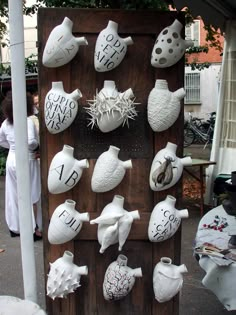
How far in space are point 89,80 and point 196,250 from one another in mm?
1143

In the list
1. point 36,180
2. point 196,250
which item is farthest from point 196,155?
point 196,250

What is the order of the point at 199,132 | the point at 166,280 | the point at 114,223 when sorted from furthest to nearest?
the point at 199,132 → the point at 166,280 → the point at 114,223

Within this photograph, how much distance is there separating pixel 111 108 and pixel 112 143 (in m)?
0.25

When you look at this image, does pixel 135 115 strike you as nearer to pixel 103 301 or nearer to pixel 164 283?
pixel 164 283

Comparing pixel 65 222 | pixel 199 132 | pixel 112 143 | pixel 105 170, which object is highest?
pixel 112 143

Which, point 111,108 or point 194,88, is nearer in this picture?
point 111,108

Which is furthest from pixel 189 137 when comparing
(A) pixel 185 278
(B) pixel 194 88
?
(A) pixel 185 278

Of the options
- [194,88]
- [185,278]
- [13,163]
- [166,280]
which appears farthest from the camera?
[194,88]

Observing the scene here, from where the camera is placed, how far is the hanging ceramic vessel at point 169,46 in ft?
7.52

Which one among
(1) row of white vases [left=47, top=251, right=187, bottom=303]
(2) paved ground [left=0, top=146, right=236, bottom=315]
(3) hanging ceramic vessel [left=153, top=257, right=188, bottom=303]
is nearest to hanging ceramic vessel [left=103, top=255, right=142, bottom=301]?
(1) row of white vases [left=47, top=251, right=187, bottom=303]

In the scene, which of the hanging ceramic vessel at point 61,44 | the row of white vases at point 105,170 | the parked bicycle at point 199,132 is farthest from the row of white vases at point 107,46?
the parked bicycle at point 199,132

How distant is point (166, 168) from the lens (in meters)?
2.36

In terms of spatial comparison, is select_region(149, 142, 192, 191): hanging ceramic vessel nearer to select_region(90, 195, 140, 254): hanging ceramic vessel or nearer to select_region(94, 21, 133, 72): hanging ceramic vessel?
select_region(90, 195, 140, 254): hanging ceramic vessel

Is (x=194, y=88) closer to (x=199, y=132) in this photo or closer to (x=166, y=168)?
(x=199, y=132)
